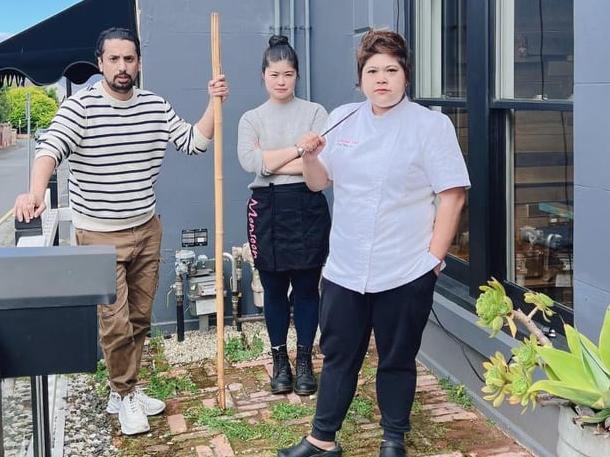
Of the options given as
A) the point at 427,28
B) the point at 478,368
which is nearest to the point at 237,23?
the point at 427,28

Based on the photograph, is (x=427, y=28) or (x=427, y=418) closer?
(x=427, y=418)

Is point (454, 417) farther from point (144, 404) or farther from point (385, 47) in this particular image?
point (385, 47)

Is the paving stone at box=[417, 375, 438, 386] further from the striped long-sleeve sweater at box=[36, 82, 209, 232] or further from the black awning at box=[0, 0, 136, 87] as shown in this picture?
the black awning at box=[0, 0, 136, 87]

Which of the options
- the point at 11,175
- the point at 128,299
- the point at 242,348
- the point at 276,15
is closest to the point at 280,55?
the point at 128,299

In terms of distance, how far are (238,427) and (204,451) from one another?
0.26 meters

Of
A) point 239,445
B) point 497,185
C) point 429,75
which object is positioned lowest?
point 239,445

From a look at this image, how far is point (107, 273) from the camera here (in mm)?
1411

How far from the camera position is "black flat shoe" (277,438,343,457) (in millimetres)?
3150

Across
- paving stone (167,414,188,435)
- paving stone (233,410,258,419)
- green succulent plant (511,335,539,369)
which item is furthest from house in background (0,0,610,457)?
paving stone (167,414,188,435)

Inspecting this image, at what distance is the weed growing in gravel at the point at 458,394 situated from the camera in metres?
3.79

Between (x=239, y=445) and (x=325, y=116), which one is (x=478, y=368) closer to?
(x=239, y=445)

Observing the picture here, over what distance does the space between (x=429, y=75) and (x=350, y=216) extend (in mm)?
1714

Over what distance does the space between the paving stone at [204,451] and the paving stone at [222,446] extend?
3 cm

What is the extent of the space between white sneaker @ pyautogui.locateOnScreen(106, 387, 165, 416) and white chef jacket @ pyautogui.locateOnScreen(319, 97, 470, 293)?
53.3 inches
